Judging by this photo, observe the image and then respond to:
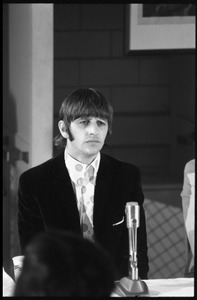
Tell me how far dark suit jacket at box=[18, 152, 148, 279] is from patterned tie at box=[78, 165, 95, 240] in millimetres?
17

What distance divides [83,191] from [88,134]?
0.49 feet

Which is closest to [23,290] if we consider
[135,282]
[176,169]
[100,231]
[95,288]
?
[95,288]

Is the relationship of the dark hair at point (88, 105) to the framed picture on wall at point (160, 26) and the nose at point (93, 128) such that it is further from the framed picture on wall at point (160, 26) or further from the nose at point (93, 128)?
the framed picture on wall at point (160, 26)

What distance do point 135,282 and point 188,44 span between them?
1416 millimetres

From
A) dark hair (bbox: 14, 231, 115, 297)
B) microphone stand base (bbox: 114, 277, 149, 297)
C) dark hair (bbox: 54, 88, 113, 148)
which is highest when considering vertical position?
dark hair (bbox: 54, 88, 113, 148)

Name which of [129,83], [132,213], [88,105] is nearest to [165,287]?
[132,213]

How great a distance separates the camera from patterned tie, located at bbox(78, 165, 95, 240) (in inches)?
81.5

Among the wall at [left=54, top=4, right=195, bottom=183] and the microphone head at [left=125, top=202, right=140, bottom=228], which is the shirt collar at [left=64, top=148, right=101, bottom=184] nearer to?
the microphone head at [left=125, top=202, right=140, bottom=228]

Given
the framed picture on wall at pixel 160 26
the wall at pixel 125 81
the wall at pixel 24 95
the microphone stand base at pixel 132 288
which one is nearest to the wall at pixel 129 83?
the wall at pixel 125 81

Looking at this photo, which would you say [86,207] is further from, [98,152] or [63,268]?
[63,268]

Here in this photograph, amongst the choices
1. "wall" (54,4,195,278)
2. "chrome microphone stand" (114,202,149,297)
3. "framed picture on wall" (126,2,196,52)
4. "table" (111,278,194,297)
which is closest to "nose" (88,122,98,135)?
"chrome microphone stand" (114,202,149,297)

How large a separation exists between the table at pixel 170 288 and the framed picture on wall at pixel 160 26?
1169mm

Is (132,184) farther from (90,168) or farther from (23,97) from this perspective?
(23,97)

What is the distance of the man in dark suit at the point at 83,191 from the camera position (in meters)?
2.05
